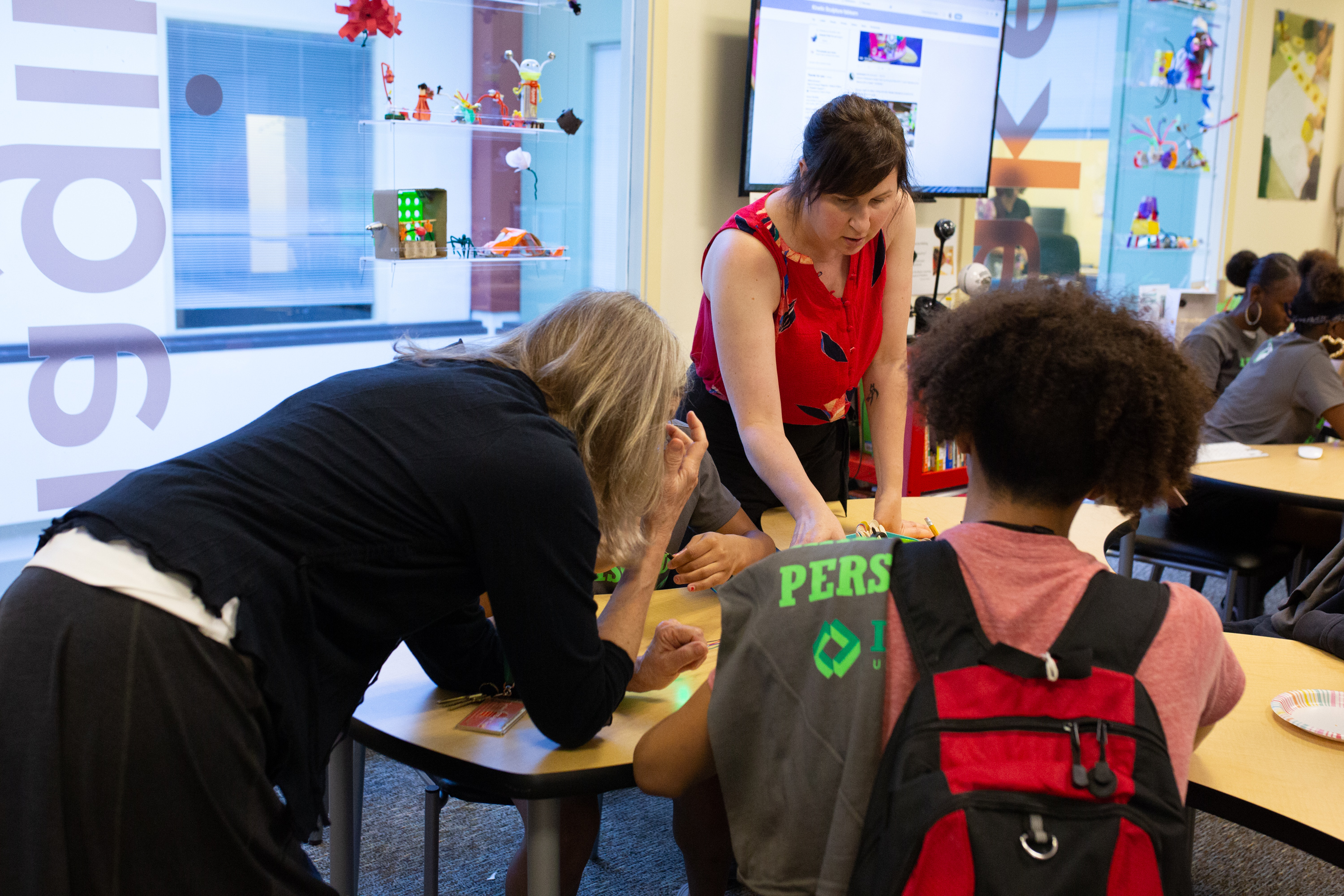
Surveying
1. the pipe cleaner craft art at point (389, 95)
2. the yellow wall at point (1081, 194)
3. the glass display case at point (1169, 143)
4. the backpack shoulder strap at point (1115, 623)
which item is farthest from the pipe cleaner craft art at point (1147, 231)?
the backpack shoulder strap at point (1115, 623)

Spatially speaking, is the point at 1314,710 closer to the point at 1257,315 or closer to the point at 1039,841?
the point at 1039,841

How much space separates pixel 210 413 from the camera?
2820 millimetres

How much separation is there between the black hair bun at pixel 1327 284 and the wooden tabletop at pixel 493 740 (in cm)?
297

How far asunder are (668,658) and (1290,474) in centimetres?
235

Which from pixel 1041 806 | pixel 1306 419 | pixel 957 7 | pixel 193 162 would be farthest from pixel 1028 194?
pixel 1041 806

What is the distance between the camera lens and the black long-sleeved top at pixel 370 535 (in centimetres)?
105

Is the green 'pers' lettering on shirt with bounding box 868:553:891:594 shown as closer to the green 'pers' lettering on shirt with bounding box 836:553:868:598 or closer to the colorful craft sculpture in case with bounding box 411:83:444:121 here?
the green 'pers' lettering on shirt with bounding box 836:553:868:598

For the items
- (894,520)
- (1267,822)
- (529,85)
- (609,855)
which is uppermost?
(529,85)

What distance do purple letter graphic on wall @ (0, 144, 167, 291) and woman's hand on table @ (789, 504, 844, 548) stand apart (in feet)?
5.97

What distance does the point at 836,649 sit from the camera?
1.03m

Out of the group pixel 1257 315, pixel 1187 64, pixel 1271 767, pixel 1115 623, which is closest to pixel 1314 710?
pixel 1271 767

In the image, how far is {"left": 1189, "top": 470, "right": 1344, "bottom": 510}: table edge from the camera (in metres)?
2.73

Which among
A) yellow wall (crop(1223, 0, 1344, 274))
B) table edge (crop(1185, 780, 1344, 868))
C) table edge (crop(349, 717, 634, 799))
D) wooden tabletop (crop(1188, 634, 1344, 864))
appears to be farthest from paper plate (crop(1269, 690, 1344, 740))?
yellow wall (crop(1223, 0, 1344, 274))

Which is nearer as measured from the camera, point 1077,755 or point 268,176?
point 1077,755
